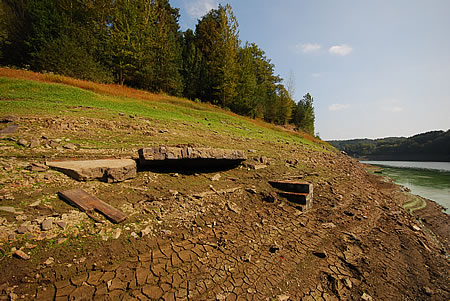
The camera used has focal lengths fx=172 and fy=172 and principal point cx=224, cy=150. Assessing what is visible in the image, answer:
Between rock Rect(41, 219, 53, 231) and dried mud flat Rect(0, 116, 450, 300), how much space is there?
0.01 metres

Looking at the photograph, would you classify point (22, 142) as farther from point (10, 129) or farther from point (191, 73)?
point (191, 73)

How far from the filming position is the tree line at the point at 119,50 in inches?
650

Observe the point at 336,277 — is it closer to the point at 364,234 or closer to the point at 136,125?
the point at 364,234

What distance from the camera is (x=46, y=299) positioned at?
1548 millimetres

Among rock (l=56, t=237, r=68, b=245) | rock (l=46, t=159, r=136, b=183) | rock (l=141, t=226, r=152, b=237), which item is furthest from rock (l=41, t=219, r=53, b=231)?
rock (l=46, t=159, r=136, b=183)

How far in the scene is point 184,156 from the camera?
4.07 m

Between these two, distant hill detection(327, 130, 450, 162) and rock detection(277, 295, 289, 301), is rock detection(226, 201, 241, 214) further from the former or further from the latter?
distant hill detection(327, 130, 450, 162)

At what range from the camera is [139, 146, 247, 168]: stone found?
3879mm

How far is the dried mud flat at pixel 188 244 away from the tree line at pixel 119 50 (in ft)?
55.2

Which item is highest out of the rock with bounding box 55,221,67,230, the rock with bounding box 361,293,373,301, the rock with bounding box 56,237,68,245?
the rock with bounding box 55,221,67,230

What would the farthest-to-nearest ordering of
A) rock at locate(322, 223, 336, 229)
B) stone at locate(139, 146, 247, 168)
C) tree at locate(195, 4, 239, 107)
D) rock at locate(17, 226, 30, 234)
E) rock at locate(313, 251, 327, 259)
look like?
tree at locate(195, 4, 239, 107) < stone at locate(139, 146, 247, 168) < rock at locate(322, 223, 336, 229) < rock at locate(313, 251, 327, 259) < rock at locate(17, 226, 30, 234)

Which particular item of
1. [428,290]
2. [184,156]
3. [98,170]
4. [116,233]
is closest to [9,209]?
[98,170]

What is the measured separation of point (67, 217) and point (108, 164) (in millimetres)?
1431

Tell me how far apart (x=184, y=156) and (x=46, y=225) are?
2.44m
